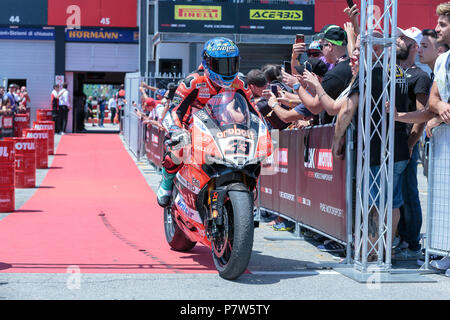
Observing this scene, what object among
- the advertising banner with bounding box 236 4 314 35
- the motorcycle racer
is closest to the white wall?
the advertising banner with bounding box 236 4 314 35

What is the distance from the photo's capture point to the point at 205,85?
6.64 metres

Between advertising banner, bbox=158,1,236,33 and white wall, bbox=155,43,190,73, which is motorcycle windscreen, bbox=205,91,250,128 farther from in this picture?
white wall, bbox=155,43,190,73

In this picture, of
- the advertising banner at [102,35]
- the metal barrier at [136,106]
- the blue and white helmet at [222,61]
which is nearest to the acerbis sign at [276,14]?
the metal barrier at [136,106]

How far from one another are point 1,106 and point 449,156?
21040 mm

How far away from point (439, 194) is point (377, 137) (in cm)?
78

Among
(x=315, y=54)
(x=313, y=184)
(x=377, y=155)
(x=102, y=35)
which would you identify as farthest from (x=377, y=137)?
(x=102, y=35)

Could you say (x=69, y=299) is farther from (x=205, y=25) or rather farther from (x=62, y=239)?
(x=205, y=25)

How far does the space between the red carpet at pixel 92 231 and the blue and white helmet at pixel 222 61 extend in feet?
5.73

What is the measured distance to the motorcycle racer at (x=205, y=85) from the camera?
629 cm

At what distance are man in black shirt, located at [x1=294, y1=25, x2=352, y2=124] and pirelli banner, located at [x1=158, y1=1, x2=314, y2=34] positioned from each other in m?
20.0

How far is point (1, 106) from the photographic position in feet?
81.5

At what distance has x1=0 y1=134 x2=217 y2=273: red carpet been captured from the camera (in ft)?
21.5

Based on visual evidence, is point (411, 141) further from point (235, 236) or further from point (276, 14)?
point (276, 14)

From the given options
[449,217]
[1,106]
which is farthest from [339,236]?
[1,106]
